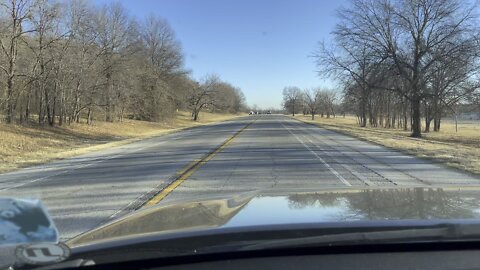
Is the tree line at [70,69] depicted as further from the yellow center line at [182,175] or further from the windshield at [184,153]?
the yellow center line at [182,175]

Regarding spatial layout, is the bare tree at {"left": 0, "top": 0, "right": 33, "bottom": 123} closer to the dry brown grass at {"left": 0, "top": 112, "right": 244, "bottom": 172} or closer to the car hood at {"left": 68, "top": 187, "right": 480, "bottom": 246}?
the dry brown grass at {"left": 0, "top": 112, "right": 244, "bottom": 172}

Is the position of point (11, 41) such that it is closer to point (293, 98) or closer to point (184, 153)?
point (184, 153)

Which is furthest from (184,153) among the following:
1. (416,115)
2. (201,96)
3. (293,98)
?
(293,98)

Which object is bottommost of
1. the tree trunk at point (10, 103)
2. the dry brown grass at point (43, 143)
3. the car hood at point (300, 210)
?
the dry brown grass at point (43, 143)

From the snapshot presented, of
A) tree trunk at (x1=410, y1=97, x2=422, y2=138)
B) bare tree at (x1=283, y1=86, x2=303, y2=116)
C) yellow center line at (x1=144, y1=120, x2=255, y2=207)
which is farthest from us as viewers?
bare tree at (x1=283, y1=86, x2=303, y2=116)

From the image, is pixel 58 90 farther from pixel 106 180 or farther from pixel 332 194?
pixel 332 194

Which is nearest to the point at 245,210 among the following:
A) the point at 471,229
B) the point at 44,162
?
the point at 471,229

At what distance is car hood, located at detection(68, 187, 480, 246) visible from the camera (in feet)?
8.50

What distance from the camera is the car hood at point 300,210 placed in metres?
2.59

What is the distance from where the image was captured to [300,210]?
3027 millimetres

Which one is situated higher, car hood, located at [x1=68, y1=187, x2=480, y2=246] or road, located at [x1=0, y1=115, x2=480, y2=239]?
car hood, located at [x1=68, y1=187, x2=480, y2=246]

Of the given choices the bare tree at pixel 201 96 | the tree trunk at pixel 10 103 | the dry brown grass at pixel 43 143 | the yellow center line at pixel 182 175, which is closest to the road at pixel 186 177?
the yellow center line at pixel 182 175

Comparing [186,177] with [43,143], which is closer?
[186,177]

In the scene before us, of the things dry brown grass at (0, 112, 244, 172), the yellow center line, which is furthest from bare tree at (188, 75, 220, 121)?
the yellow center line
